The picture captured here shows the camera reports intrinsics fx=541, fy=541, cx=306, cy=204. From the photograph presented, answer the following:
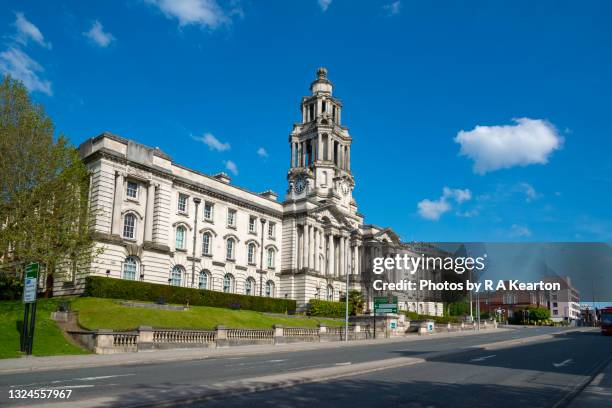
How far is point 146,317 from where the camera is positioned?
3712 cm

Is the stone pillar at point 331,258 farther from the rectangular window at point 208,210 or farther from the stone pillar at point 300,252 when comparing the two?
the rectangular window at point 208,210

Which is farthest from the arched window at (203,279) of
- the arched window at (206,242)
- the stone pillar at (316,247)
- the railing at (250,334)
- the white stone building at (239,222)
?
the railing at (250,334)

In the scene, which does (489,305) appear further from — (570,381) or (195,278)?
(570,381)

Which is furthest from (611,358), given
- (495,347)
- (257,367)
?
(257,367)

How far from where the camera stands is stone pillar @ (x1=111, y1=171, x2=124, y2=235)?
46.9m

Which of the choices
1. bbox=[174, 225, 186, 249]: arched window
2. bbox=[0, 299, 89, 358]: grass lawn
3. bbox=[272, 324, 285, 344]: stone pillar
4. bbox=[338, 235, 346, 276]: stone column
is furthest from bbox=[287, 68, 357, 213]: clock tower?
bbox=[0, 299, 89, 358]: grass lawn

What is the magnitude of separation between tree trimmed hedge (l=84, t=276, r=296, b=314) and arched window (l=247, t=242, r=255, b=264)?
679 cm

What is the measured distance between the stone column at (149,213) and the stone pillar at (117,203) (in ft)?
9.61

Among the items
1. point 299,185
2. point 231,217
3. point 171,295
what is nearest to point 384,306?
point 171,295

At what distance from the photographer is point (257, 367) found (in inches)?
806

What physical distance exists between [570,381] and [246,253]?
4849cm

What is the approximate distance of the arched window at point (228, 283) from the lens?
197 feet

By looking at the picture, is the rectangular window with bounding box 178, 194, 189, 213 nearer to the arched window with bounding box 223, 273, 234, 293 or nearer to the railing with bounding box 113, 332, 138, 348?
the arched window with bounding box 223, 273, 234, 293

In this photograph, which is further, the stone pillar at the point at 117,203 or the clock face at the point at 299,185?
the clock face at the point at 299,185
